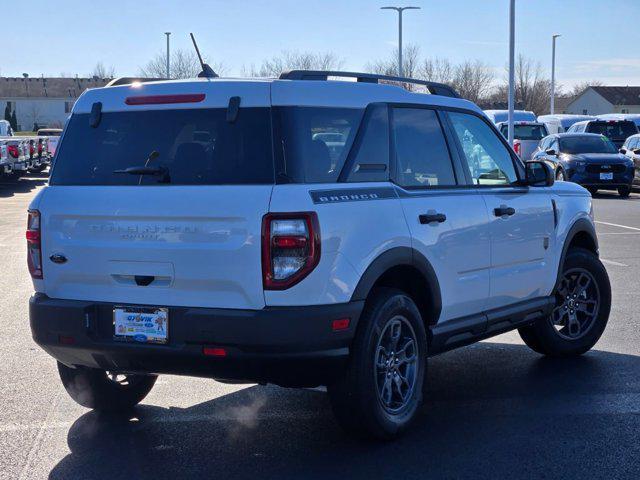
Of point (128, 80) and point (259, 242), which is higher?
point (128, 80)

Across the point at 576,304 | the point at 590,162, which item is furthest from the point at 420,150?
the point at 590,162

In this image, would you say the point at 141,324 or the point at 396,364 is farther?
the point at 396,364

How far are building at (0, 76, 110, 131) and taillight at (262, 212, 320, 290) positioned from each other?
4082 inches

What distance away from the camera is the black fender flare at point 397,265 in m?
5.32

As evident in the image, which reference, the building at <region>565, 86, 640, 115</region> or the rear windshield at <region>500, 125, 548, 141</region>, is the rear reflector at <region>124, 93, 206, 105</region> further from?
the building at <region>565, 86, 640, 115</region>

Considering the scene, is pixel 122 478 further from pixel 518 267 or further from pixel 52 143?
pixel 52 143

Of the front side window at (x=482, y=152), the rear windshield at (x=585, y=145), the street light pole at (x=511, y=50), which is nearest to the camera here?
the front side window at (x=482, y=152)

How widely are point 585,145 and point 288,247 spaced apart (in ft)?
84.4

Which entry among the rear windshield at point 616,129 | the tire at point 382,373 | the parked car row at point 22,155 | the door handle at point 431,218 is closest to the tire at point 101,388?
the tire at point 382,373

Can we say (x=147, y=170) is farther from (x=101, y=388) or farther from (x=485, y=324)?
(x=485, y=324)

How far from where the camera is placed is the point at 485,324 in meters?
6.54

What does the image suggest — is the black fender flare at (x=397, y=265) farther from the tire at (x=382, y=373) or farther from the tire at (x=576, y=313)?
the tire at (x=576, y=313)

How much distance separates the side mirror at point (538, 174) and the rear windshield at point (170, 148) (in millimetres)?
2542

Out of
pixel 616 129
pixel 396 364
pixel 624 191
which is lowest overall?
pixel 624 191
